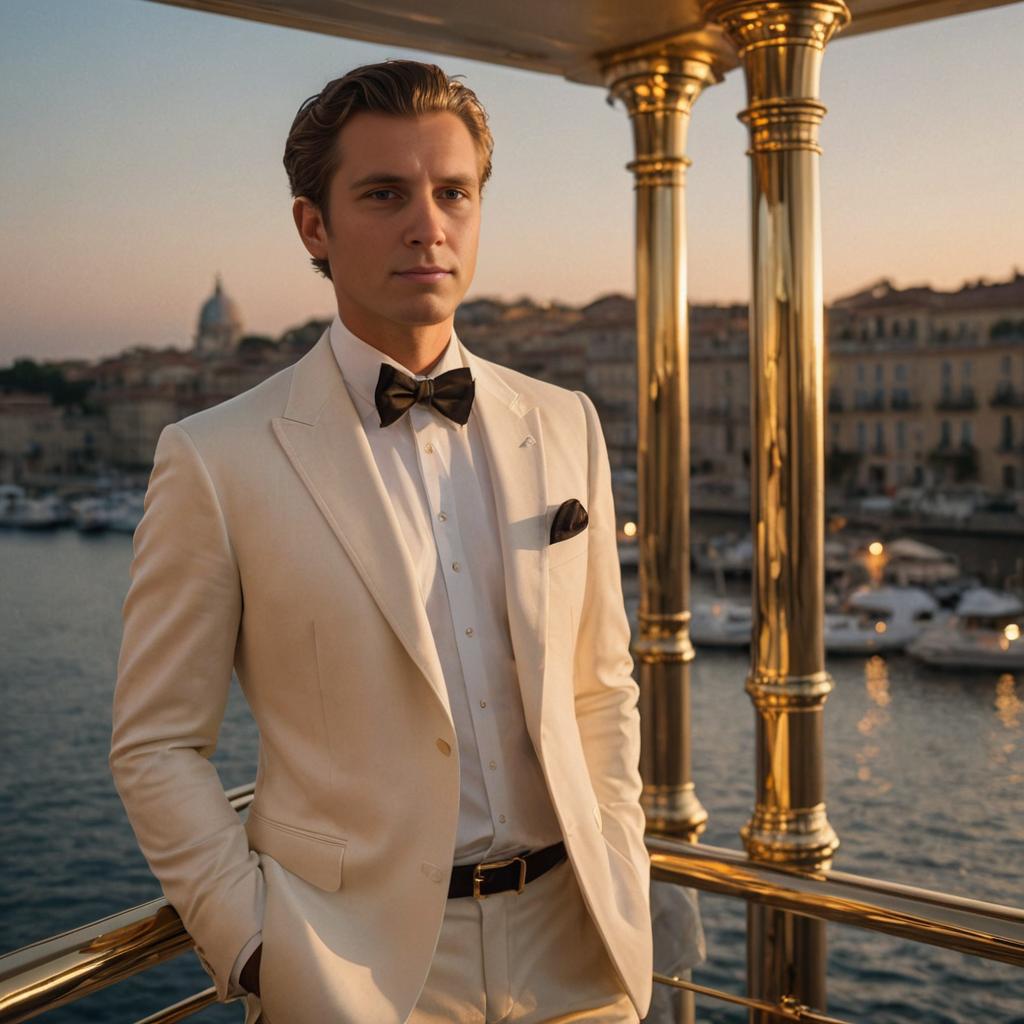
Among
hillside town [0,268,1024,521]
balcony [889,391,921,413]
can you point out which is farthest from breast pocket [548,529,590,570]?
balcony [889,391,921,413]

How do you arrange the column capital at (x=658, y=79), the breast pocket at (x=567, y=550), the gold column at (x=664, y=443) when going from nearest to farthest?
the breast pocket at (x=567, y=550)
the column capital at (x=658, y=79)
the gold column at (x=664, y=443)

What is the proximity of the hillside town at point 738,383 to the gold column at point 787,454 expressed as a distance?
2872 cm

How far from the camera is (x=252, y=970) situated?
1389 millimetres

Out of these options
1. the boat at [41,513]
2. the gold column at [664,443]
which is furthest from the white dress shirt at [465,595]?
the boat at [41,513]

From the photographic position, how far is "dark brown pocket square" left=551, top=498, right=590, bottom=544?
5.16 ft

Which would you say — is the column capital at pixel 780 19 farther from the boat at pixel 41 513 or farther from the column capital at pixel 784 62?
the boat at pixel 41 513

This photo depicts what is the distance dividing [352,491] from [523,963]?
22.6 inches

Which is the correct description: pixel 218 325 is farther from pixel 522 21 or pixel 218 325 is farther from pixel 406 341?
pixel 406 341

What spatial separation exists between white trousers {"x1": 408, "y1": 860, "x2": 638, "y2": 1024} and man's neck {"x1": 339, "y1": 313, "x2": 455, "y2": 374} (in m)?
0.62

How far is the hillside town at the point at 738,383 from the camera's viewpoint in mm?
32344

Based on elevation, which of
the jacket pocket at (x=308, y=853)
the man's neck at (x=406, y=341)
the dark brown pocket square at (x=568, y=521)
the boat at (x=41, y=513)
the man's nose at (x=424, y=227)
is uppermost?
the man's nose at (x=424, y=227)

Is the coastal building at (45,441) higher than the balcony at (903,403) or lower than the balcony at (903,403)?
lower

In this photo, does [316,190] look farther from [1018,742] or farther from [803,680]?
[1018,742]

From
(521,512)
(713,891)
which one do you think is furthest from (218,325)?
(521,512)
